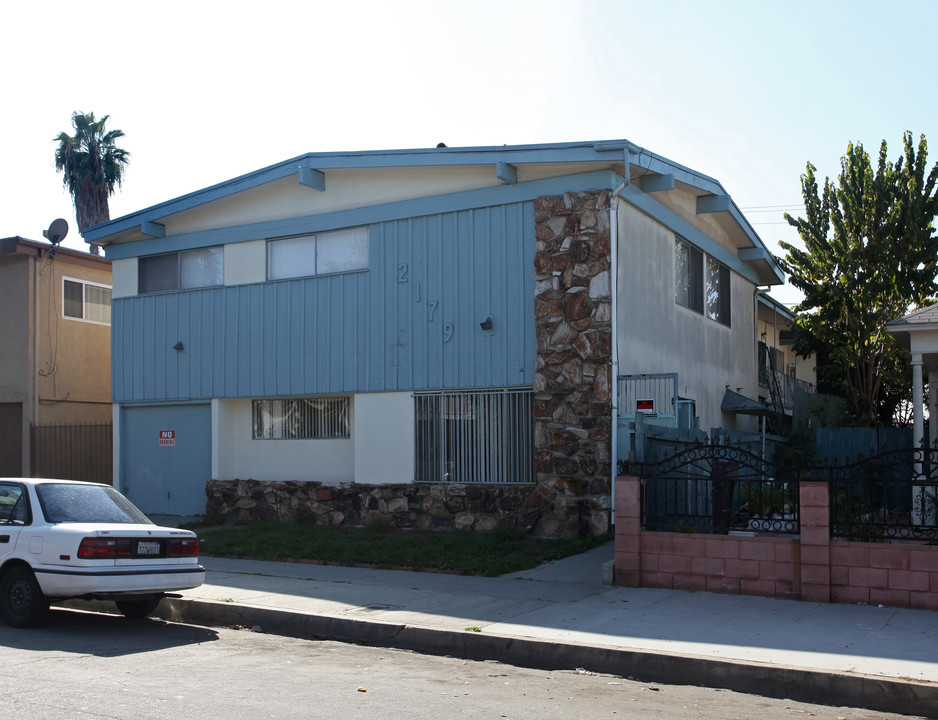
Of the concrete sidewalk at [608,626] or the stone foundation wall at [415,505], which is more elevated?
the stone foundation wall at [415,505]

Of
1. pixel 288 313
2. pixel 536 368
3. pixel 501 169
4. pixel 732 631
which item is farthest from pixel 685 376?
pixel 732 631

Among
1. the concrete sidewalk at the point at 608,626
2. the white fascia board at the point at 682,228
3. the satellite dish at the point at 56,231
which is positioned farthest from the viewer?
the satellite dish at the point at 56,231

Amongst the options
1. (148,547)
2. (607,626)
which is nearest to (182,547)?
(148,547)

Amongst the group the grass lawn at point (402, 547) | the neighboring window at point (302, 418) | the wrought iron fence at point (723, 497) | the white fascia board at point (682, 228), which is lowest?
A: the grass lawn at point (402, 547)

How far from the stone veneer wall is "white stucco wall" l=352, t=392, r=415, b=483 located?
1206mm

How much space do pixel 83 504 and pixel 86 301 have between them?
13.9m

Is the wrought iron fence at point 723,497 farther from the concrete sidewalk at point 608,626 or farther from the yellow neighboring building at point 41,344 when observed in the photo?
the yellow neighboring building at point 41,344

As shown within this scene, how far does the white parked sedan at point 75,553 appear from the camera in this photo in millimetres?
8898

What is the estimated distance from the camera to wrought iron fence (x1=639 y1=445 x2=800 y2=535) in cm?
1014

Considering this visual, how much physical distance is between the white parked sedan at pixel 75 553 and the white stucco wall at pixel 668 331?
751 cm

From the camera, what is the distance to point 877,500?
9867mm

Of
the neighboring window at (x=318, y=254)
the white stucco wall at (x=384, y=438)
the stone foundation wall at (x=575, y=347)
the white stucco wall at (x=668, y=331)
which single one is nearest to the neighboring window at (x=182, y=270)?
the neighboring window at (x=318, y=254)

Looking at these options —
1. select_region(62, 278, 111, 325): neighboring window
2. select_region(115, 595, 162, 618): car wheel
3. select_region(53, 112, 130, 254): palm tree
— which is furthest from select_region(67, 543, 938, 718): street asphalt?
select_region(53, 112, 130, 254): palm tree

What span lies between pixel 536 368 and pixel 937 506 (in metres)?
6.28
